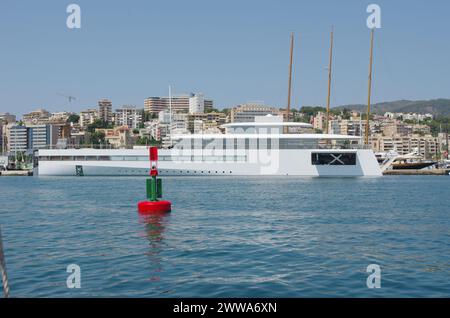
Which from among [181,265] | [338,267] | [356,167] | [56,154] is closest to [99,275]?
[181,265]

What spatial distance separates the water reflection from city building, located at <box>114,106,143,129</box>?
162 metres

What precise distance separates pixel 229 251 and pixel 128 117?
17639cm

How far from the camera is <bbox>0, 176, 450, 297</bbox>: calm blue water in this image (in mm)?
7746

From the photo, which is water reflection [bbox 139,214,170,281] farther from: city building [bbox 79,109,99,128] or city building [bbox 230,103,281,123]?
city building [bbox 79,109,99,128]

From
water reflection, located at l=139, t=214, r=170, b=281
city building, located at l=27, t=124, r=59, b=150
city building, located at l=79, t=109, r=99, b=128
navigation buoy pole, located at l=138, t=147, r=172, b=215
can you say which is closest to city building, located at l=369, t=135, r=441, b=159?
city building, located at l=27, t=124, r=59, b=150

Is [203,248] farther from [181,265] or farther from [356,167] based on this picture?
[356,167]

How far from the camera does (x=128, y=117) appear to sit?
18262 cm

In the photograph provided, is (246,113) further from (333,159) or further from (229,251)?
(229,251)

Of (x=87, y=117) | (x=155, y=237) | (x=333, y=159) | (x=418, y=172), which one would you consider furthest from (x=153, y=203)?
(x=87, y=117)

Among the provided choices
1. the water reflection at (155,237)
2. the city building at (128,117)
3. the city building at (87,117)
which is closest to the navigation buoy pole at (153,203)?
the water reflection at (155,237)

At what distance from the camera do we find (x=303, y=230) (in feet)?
45.6

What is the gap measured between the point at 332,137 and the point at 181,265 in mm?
40298

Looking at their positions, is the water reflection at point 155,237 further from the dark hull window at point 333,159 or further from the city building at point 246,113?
the city building at point 246,113
